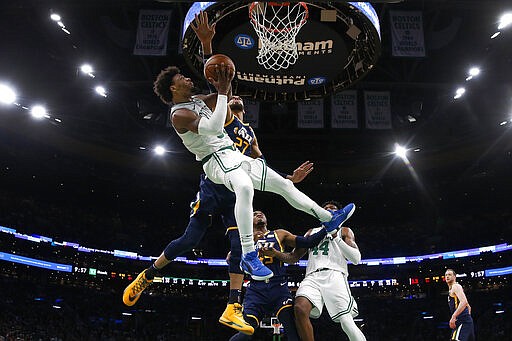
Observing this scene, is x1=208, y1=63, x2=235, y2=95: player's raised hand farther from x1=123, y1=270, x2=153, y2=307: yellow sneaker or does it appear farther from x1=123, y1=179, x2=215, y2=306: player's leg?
x1=123, y1=270, x2=153, y2=307: yellow sneaker

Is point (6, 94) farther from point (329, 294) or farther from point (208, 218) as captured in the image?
point (329, 294)

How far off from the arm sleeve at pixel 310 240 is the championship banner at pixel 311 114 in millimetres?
6976

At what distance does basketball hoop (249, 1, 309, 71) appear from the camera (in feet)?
24.8

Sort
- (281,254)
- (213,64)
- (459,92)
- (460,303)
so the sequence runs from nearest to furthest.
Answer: (213,64)
(281,254)
(460,303)
(459,92)

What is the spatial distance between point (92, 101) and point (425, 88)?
11243 millimetres

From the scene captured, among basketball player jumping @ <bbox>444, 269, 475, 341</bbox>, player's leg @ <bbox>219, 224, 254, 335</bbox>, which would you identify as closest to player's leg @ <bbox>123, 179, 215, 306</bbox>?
player's leg @ <bbox>219, 224, 254, 335</bbox>

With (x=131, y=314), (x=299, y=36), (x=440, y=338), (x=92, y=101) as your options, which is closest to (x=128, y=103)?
(x=92, y=101)

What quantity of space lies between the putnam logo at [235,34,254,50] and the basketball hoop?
Result: 1.44 feet

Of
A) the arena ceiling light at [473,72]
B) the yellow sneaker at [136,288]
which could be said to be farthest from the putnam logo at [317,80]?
the arena ceiling light at [473,72]

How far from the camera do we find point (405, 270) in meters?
23.7

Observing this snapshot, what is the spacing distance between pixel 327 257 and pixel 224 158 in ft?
8.32

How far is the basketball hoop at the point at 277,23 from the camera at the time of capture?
7547 mm

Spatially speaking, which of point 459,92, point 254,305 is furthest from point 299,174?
point 459,92

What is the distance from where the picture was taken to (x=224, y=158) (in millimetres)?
4457
